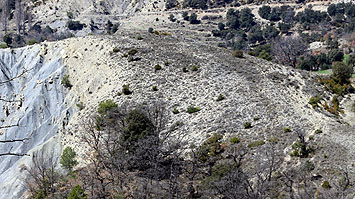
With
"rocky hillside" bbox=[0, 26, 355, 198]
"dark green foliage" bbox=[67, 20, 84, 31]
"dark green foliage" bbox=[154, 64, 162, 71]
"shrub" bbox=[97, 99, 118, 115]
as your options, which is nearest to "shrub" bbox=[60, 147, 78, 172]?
"rocky hillside" bbox=[0, 26, 355, 198]

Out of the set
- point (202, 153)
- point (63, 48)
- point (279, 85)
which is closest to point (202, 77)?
point (279, 85)

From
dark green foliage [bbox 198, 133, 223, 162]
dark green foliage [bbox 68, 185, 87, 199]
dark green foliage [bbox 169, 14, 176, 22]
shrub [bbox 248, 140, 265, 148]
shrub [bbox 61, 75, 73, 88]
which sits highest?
dark green foliage [bbox 68, 185, 87, 199]

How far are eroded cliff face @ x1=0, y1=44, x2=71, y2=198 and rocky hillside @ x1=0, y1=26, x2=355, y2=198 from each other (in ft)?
0.53

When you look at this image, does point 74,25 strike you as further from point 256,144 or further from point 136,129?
point 256,144

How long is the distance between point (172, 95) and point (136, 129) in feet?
46.1

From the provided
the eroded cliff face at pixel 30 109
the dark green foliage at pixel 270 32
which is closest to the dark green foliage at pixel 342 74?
the eroded cliff face at pixel 30 109

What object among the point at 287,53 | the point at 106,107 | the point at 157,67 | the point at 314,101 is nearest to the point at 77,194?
the point at 106,107

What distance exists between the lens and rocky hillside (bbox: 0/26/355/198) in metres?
41.7

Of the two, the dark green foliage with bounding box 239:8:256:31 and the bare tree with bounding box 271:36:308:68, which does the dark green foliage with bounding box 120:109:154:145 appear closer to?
the bare tree with bounding box 271:36:308:68

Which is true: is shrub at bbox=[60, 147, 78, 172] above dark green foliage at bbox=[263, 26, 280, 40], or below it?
above

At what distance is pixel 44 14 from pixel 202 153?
430 feet

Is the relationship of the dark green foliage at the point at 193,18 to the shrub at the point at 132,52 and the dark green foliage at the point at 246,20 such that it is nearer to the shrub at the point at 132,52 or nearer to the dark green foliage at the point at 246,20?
the dark green foliage at the point at 246,20

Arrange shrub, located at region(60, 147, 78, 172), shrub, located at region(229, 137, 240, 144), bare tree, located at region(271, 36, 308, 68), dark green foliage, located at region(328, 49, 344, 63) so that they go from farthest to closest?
dark green foliage, located at region(328, 49, 344, 63) < bare tree, located at region(271, 36, 308, 68) < shrub, located at region(229, 137, 240, 144) < shrub, located at region(60, 147, 78, 172)

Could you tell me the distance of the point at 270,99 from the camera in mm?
48250
